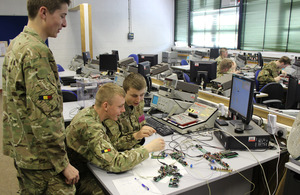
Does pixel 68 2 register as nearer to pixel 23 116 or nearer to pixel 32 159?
pixel 23 116

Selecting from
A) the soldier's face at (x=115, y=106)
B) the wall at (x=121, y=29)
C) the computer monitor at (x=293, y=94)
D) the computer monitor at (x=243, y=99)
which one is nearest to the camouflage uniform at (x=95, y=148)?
the soldier's face at (x=115, y=106)

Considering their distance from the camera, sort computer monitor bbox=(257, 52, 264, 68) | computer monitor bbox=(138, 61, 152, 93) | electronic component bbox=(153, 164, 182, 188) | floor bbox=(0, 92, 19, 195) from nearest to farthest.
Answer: electronic component bbox=(153, 164, 182, 188) < floor bbox=(0, 92, 19, 195) < computer monitor bbox=(138, 61, 152, 93) < computer monitor bbox=(257, 52, 264, 68)

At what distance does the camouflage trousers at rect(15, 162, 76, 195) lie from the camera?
4.48 feet

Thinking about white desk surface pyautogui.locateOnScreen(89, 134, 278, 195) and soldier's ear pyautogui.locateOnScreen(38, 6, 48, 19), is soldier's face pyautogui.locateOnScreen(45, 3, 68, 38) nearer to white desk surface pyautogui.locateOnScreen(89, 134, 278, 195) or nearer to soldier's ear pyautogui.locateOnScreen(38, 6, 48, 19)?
soldier's ear pyautogui.locateOnScreen(38, 6, 48, 19)

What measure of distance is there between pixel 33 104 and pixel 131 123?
1.18m

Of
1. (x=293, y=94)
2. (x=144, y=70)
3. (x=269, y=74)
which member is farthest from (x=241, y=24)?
(x=144, y=70)

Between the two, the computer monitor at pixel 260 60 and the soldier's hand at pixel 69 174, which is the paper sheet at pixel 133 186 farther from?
the computer monitor at pixel 260 60

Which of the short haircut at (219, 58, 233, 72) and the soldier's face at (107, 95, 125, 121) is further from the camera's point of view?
the short haircut at (219, 58, 233, 72)

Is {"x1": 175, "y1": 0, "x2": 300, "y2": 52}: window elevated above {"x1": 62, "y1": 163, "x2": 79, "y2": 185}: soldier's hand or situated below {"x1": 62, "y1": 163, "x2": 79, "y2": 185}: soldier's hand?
above

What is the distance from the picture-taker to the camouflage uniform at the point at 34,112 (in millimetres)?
1244

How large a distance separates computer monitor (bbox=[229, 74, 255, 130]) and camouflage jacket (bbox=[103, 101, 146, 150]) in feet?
2.91

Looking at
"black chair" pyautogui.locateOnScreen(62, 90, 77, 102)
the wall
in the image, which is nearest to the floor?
"black chair" pyautogui.locateOnScreen(62, 90, 77, 102)

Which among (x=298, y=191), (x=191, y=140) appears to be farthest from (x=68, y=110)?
(x=298, y=191)

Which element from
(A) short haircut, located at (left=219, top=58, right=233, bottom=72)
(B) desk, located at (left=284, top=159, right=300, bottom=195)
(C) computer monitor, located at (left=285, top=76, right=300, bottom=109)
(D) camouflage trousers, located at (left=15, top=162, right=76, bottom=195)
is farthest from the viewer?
(A) short haircut, located at (left=219, top=58, right=233, bottom=72)
